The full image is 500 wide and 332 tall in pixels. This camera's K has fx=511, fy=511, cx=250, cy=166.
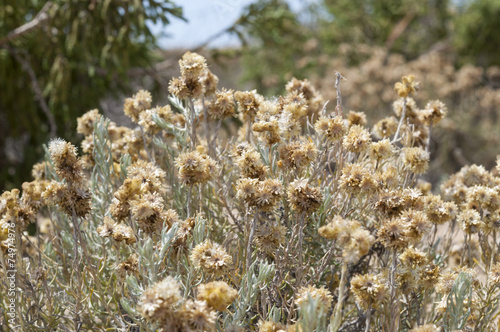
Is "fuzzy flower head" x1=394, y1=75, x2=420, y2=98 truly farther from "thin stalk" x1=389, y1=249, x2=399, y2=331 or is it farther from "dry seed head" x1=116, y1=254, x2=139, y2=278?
"dry seed head" x1=116, y1=254, x2=139, y2=278

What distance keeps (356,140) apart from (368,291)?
557 mm

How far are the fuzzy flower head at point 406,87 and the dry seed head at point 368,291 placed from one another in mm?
1020

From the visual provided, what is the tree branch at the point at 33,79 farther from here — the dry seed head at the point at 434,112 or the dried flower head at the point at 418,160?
the dried flower head at the point at 418,160

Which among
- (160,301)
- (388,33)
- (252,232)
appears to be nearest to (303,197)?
(252,232)

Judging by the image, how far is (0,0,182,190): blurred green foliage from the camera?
14.6ft

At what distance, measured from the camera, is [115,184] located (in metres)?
2.22

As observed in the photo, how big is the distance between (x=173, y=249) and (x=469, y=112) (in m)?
8.11

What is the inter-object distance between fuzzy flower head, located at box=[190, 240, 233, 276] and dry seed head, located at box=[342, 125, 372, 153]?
0.63 m

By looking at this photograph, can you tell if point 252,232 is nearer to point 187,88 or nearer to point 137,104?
point 187,88

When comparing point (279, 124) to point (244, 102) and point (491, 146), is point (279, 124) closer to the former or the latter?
point (244, 102)

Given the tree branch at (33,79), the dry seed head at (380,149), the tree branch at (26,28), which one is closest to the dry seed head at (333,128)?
the dry seed head at (380,149)

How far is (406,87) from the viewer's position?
2.21 metres

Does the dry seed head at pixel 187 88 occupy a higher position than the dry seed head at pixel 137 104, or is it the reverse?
the dry seed head at pixel 137 104

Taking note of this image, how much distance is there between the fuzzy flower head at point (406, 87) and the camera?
220 centimetres
